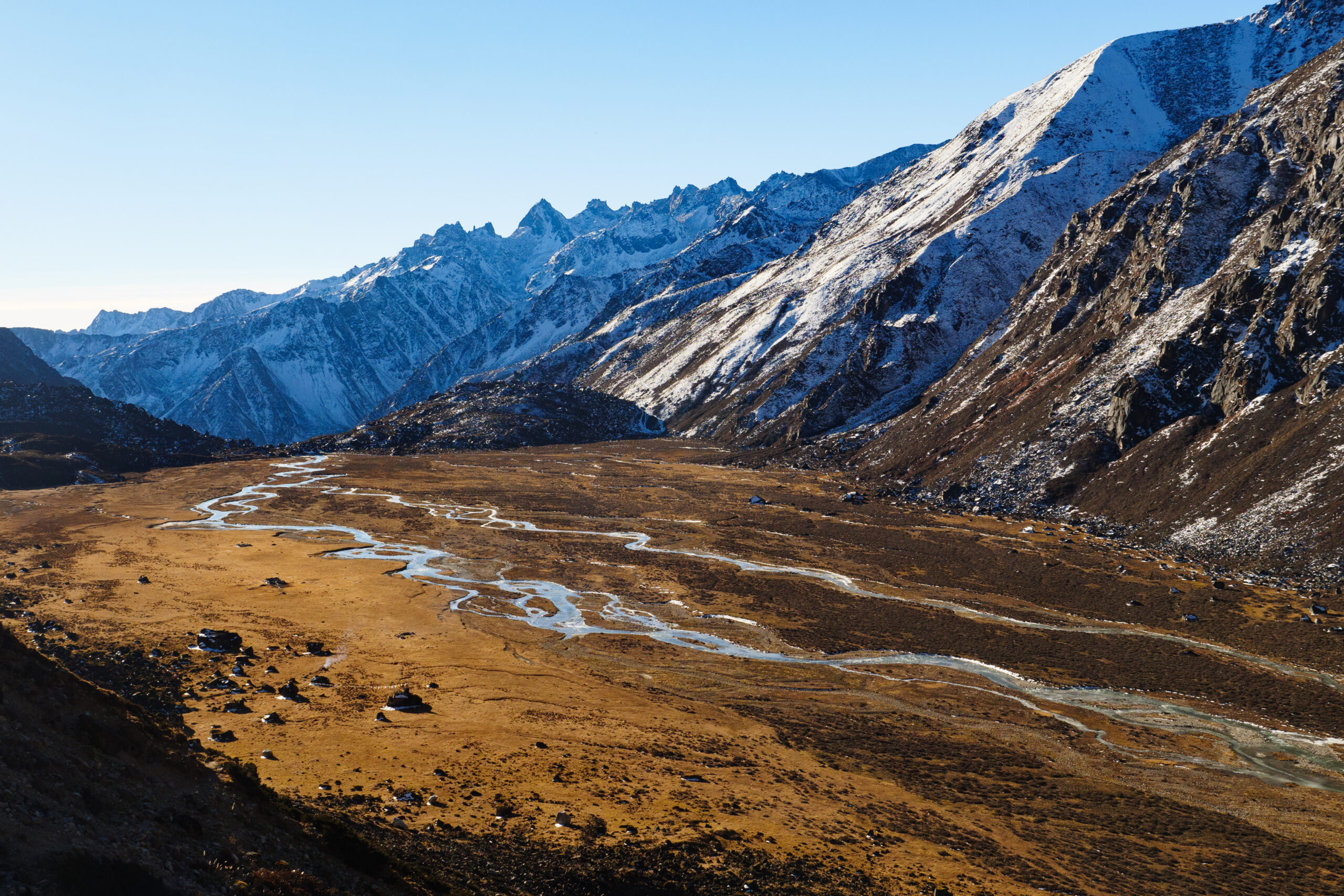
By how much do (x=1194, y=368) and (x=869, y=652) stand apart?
95229 millimetres

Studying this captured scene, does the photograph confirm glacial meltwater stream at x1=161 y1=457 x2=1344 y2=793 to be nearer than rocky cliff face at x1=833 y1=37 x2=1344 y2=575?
Yes

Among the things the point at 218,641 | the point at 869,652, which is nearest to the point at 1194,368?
the point at 869,652

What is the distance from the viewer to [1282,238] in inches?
5300

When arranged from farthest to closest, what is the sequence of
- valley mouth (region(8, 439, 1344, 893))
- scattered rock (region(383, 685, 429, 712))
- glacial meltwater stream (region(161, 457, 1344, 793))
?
scattered rock (region(383, 685, 429, 712)) < glacial meltwater stream (region(161, 457, 1344, 793)) < valley mouth (region(8, 439, 1344, 893))

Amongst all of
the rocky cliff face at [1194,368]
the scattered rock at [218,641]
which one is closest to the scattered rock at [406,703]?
the scattered rock at [218,641]

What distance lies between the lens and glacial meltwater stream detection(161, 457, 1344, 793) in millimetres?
53750

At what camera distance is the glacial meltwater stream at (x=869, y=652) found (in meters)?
53.8

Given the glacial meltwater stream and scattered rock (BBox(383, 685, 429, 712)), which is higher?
scattered rock (BBox(383, 685, 429, 712))

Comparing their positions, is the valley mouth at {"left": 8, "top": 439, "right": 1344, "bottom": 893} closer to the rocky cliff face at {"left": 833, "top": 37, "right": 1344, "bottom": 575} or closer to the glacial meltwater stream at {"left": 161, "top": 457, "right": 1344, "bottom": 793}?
the glacial meltwater stream at {"left": 161, "top": 457, "right": 1344, "bottom": 793}

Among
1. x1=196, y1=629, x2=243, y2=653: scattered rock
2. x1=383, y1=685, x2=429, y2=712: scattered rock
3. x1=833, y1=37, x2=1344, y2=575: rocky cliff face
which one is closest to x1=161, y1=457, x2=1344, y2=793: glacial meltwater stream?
x1=383, y1=685, x2=429, y2=712: scattered rock

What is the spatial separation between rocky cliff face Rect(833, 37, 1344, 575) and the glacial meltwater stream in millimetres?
42695

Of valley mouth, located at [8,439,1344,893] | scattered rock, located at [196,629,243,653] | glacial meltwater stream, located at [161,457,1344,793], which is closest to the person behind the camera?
valley mouth, located at [8,439,1344,893]

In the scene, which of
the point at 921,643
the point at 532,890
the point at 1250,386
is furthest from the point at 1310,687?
the point at 1250,386

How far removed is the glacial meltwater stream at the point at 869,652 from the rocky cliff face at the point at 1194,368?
4269 centimetres
